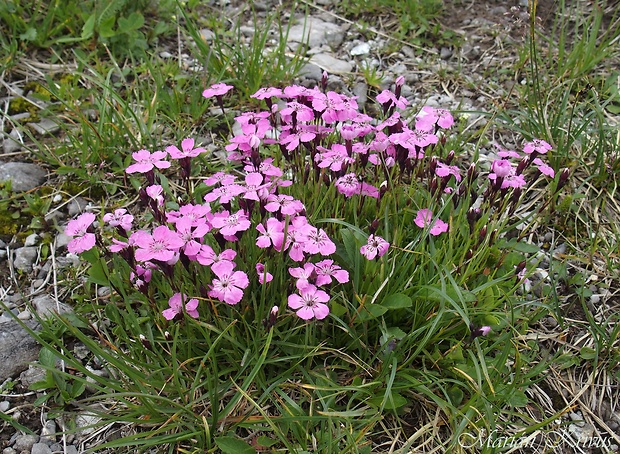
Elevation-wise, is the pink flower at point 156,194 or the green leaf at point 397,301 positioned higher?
the pink flower at point 156,194

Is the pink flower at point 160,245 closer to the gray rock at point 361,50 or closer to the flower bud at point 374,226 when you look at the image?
the flower bud at point 374,226

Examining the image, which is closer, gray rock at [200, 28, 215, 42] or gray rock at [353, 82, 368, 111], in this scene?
gray rock at [353, 82, 368, 111]

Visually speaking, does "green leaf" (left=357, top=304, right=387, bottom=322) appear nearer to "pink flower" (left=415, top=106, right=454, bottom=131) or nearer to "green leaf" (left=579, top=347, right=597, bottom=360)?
"pink flower" (left=415, top=106, right=454, bottom=131)

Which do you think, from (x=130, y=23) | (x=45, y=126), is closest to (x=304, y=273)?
(x=45, y=126)

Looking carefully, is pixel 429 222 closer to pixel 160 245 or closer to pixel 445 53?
pixel 160 245

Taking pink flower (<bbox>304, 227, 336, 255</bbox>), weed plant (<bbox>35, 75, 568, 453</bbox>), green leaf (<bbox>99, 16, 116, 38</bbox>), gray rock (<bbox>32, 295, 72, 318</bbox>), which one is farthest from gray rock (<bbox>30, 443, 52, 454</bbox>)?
green leaf (<bbox>99, 16, 116, 38</bbox>)

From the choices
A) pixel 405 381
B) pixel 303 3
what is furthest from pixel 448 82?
pixel 405 381

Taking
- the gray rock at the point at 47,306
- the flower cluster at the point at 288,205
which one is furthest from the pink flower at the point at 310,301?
the gray rock at the point at 47,306
